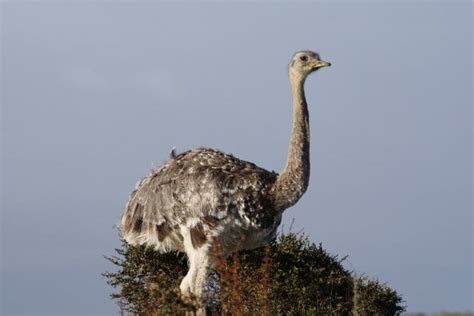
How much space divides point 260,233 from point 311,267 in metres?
2.79

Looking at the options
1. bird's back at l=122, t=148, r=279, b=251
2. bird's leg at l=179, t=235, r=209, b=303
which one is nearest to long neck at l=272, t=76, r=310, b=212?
bird's back at l=122, t=148, r=279, b=251

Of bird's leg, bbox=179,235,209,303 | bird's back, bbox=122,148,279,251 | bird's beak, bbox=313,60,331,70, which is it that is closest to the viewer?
bird's back, bbox=122,148,279,251

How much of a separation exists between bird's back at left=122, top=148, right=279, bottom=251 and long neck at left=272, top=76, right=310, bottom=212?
0.16 metres

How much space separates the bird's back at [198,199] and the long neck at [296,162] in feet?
0.51

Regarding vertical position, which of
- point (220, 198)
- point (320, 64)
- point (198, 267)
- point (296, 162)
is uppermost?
point (320, 64)

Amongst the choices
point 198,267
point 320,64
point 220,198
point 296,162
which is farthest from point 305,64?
point 198,267

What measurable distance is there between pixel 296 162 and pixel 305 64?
4.42 ft

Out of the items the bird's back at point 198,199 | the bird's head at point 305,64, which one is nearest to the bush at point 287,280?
the bird's back at point 198,199

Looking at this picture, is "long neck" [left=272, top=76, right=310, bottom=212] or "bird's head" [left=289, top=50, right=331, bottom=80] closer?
"long neck" [left=272, top=76, right=310, bottom=212]

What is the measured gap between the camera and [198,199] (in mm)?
12539

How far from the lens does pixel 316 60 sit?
523 inches

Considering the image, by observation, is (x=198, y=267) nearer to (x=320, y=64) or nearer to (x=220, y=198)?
(x=220, y=198)

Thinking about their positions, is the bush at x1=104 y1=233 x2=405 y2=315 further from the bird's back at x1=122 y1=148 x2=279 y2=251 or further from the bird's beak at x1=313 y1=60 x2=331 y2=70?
the bird's beak at x1=313 y1=60 x2=331 y2=70

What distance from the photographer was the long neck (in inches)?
496
